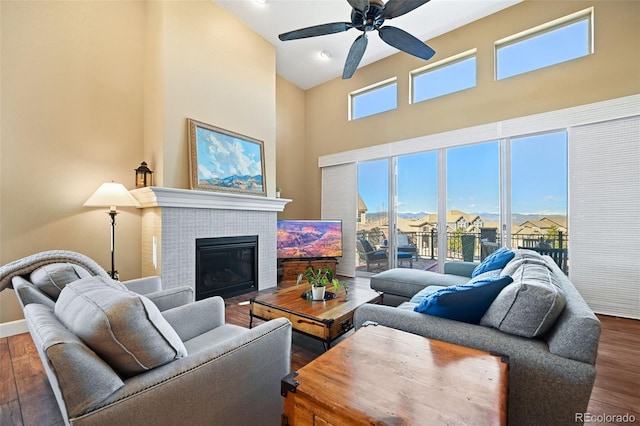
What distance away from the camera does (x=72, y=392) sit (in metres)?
0.73

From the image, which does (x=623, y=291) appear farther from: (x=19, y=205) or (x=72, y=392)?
(x=19, y=205)

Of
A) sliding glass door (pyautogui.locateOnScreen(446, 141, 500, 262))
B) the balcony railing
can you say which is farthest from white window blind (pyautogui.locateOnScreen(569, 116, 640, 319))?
sliding glass door (pyautogui.locateOnScreen(446, 141, 500, 262))

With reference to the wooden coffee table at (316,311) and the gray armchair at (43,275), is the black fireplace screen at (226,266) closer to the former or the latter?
the wooden coffee table at (316,311)

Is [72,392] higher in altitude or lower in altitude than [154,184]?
lower

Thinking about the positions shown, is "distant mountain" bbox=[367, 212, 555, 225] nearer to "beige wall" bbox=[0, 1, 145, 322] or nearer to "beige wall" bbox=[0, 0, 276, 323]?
"beige wall" bbox=[0, 0, 276, 323]

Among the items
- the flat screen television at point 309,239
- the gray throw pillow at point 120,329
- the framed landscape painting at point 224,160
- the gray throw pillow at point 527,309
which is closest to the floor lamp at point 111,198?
the framed landscape painting at point 224,160

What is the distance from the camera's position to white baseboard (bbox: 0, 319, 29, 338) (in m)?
2.54

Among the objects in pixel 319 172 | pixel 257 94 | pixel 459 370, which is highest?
pixel 257 94

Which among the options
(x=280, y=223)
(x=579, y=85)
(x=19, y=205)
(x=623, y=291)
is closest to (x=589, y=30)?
(x=579, y=85)

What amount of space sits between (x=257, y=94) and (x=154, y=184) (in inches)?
83.8

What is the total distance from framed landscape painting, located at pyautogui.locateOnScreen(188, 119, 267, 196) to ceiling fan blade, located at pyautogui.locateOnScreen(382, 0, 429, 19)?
252 cm

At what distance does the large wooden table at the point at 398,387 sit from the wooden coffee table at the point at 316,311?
86 centimetres

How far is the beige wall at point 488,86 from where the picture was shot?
306 cm

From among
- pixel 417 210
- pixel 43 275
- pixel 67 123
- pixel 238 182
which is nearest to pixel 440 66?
pixel 417 210
